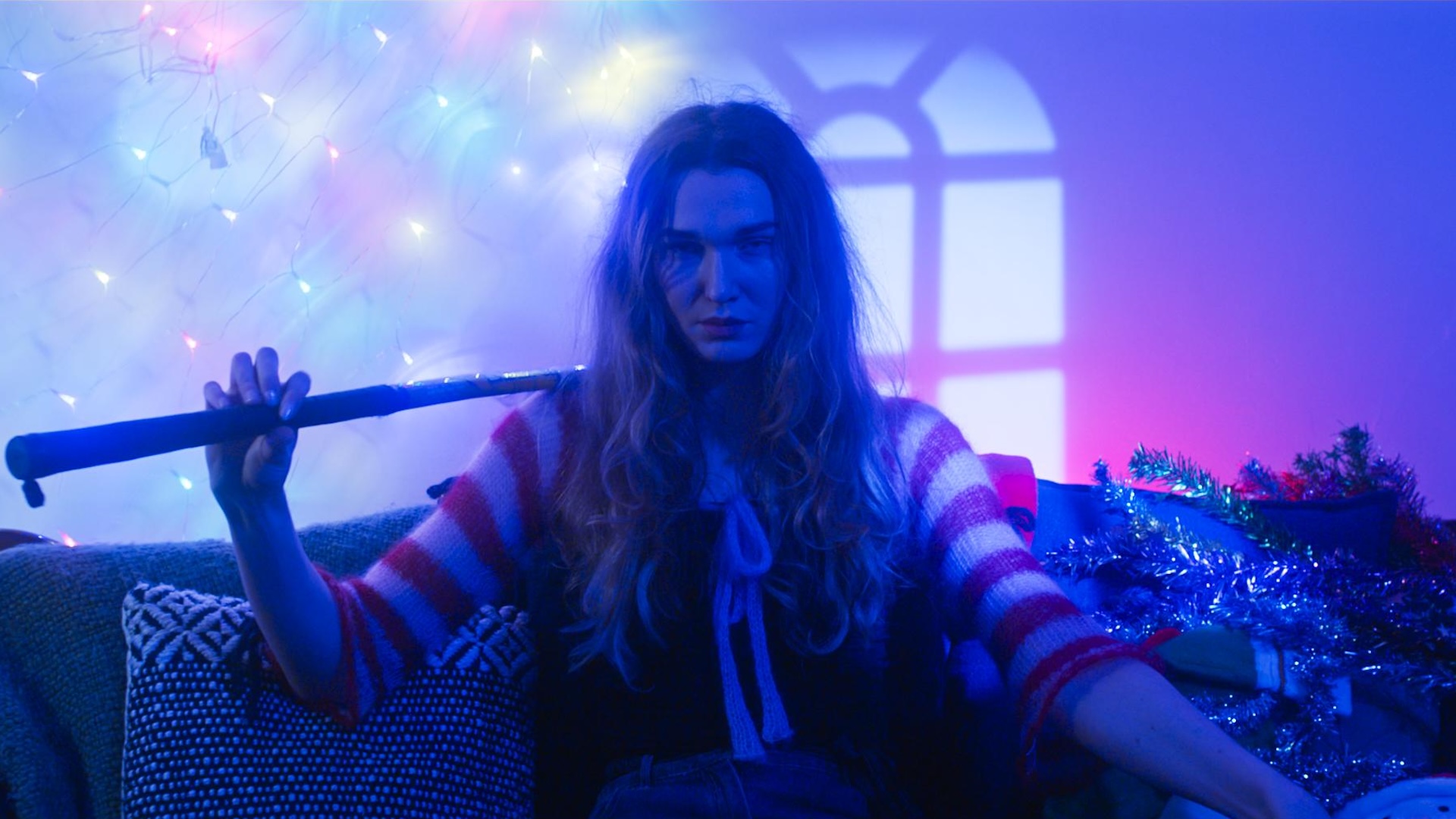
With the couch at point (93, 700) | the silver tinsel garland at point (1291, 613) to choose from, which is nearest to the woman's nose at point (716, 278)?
the couch at point (93, 700)

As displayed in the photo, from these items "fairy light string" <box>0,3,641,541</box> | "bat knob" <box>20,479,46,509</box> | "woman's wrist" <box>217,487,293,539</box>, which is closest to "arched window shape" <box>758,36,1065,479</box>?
"fairy light string" <box>0,3,641,541</box>

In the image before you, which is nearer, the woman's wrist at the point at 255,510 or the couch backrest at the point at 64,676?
the woman's wrist at the point at 255,510

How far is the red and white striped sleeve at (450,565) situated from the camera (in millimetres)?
999

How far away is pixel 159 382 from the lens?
1834 mm

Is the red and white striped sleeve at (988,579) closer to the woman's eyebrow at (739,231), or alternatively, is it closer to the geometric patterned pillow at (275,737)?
the woman's eyebrow at (739,231)

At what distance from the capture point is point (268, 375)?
79 centimetres

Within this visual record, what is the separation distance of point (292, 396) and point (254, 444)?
72mm

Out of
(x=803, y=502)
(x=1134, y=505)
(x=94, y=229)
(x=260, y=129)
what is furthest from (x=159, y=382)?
(x=1134, y=505)

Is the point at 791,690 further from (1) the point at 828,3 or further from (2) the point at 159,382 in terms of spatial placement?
(2) the point at 159,382

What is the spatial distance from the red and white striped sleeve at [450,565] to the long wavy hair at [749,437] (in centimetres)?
5

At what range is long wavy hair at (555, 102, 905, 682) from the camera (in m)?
1.05

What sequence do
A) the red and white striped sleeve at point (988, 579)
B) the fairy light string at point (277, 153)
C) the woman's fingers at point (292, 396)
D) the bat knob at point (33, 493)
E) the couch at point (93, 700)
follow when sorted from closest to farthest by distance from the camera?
1. the bat knob at point (33, 493)
2. the woman's fingers at point (292, 396)
3. the red and white striped sleeve at point (988, 579)
4. the couch at point (93, 700)
5. the fairy light string at point (277, 153)

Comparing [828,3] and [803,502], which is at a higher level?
[828,3]

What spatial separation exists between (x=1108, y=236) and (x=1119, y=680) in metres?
1.14
